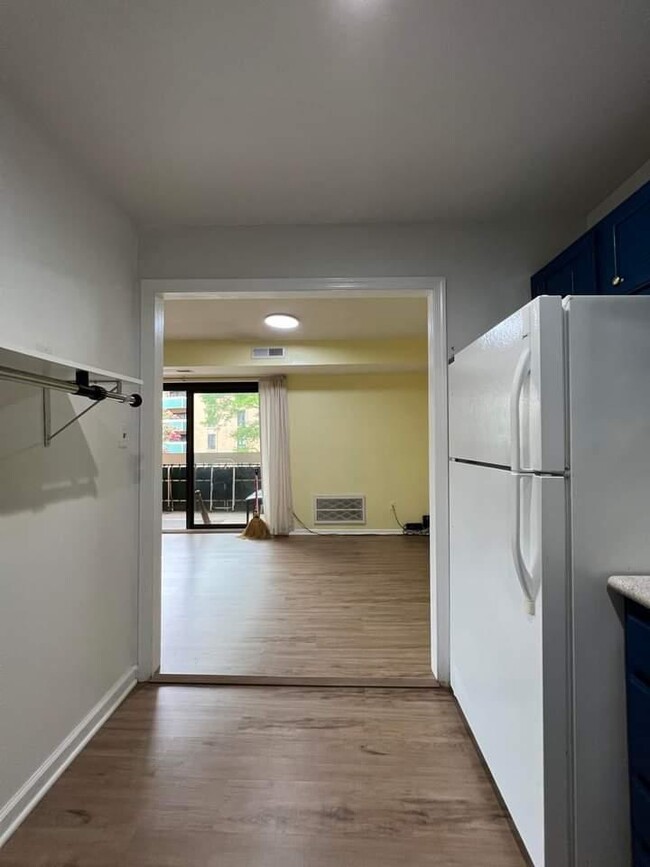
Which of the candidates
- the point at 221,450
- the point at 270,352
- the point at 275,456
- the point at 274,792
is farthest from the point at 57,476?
the point at 221,450

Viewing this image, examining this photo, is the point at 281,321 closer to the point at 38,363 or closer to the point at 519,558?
the point at 38,363

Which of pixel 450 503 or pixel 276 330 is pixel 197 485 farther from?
pixel 450 503

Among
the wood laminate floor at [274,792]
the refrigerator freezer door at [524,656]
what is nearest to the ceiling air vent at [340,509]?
the wood laminate floor at [274,792]

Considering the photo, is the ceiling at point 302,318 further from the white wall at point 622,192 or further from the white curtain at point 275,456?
the white wall at point 622,192

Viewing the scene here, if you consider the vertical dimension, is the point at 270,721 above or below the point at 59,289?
below

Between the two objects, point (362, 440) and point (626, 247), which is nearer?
point (626, 247)

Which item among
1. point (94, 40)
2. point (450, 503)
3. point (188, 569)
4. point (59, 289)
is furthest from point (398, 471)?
point (94, 40)

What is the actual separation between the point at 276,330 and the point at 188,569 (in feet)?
8.60

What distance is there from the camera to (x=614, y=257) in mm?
1689

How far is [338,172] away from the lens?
1976 mm

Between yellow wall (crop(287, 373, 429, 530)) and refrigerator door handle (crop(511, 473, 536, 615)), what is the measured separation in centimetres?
489

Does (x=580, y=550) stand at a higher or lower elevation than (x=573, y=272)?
lower

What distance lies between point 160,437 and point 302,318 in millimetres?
2225

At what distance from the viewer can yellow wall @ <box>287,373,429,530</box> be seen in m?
6.25
